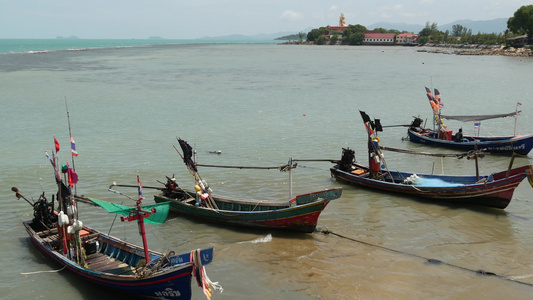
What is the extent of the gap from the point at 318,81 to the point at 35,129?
41.2m

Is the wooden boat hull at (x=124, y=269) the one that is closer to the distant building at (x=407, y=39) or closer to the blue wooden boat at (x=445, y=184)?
the blue wooden boat at (x=445, y=184)

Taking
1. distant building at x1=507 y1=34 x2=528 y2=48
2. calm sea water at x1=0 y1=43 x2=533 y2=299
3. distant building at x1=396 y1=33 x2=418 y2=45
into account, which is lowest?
calm sea water at x1=0 y1=43 x2=533 y2=299

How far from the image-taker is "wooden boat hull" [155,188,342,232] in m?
15.0

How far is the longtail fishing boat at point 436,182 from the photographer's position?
56.0ft

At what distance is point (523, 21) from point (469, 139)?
10455 centimetres

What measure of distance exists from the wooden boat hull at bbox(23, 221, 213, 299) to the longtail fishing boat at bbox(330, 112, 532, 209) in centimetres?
1109

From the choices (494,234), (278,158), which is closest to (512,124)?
(278,158)

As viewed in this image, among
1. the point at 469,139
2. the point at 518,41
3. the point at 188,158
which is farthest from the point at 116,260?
the point at 518,41

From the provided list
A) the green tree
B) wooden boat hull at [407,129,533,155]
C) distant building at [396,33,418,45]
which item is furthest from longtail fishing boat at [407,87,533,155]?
distant building at [396,33,418,45]

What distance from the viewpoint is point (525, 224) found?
16.4 m

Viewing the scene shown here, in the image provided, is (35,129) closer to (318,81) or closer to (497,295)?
(497,295)

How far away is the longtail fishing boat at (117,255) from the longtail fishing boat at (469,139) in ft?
62.1

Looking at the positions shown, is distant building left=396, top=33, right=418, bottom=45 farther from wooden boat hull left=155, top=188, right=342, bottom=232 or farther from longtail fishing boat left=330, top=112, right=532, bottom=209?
wooden boat hull left=155, top=188, right=342, bottom=232

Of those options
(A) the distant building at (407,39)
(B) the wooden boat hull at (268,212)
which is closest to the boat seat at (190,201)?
(B) the wooden boat hull at (268,212)
